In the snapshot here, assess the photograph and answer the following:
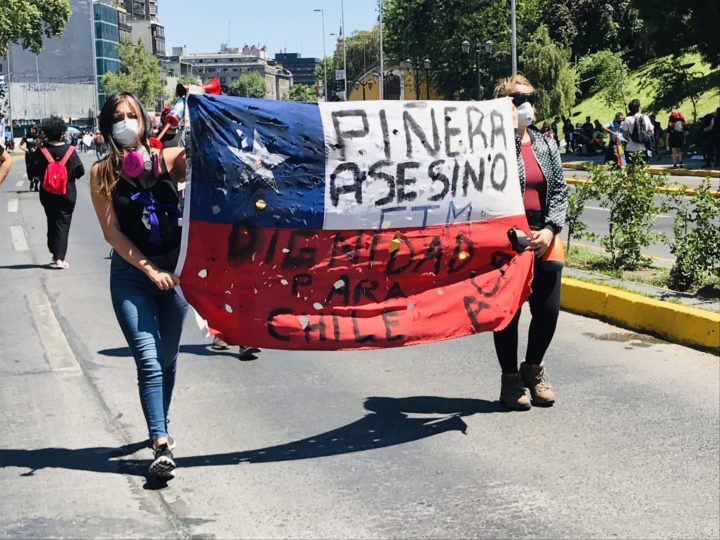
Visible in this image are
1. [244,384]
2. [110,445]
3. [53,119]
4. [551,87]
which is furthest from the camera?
[551,87]

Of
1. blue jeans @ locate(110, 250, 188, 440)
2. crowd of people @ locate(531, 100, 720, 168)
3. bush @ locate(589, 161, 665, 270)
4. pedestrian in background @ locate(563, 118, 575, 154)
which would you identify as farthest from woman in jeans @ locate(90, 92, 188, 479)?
pedestrian in background @ locate(563, 118, 575, 154)

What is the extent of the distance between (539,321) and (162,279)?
7.52ft

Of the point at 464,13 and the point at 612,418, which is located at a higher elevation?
the point at 464,13

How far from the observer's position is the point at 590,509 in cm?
483

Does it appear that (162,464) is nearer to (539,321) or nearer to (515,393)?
(515,393)

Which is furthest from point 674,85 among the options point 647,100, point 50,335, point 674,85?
point 50,335

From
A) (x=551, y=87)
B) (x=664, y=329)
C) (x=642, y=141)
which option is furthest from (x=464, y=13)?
(x=664, y=329)

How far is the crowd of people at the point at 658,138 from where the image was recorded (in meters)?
24.0

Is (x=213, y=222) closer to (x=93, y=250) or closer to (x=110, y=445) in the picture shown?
(x=110, y=445)

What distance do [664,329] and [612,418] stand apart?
90.8 inches

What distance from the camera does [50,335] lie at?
9.14 meters

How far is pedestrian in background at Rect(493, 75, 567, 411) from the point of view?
19.5 feet

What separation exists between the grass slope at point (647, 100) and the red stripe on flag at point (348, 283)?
35895 millimetres

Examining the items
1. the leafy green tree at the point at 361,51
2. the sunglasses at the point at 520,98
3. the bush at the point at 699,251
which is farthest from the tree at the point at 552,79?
the leafy green tree at the point at 361,51
